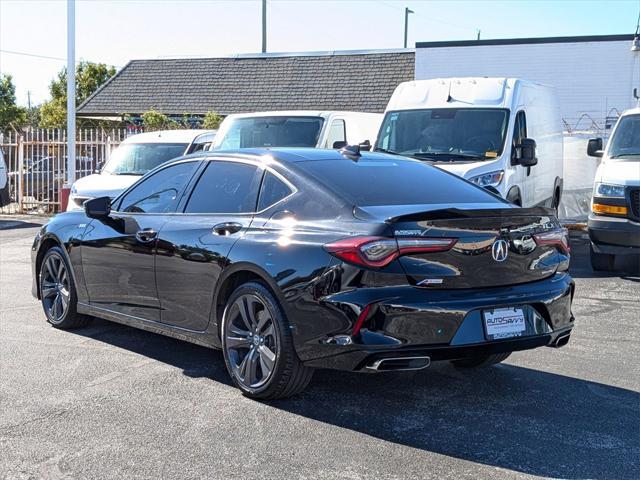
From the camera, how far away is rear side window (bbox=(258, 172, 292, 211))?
18.4 ft

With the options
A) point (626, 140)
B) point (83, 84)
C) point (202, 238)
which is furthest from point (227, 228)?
point (83, 84)

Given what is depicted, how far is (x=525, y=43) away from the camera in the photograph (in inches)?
985

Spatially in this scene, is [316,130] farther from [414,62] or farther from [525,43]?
[414,62]

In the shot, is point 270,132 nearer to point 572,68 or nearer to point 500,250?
point 500,250

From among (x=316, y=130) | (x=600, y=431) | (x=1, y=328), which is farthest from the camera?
(x=316, y=130)

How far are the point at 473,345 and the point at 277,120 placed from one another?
876 centimetres

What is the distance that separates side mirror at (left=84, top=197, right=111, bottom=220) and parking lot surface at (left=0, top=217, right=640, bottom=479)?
1.04 meters

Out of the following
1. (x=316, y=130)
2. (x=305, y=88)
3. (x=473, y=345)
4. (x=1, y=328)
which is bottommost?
(x=1, y=328)

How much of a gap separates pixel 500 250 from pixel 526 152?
266 inches

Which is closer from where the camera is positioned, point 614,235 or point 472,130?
point 614,235

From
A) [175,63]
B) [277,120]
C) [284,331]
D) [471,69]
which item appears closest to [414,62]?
[471,69]

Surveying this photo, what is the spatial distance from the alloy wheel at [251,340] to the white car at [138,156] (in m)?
8.20

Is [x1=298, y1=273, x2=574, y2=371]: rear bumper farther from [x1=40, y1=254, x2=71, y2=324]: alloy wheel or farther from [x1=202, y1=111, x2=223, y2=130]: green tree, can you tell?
[x1=202, y1=111, x2=223, y2=130]: green tree

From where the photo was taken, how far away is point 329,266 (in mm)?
4930
